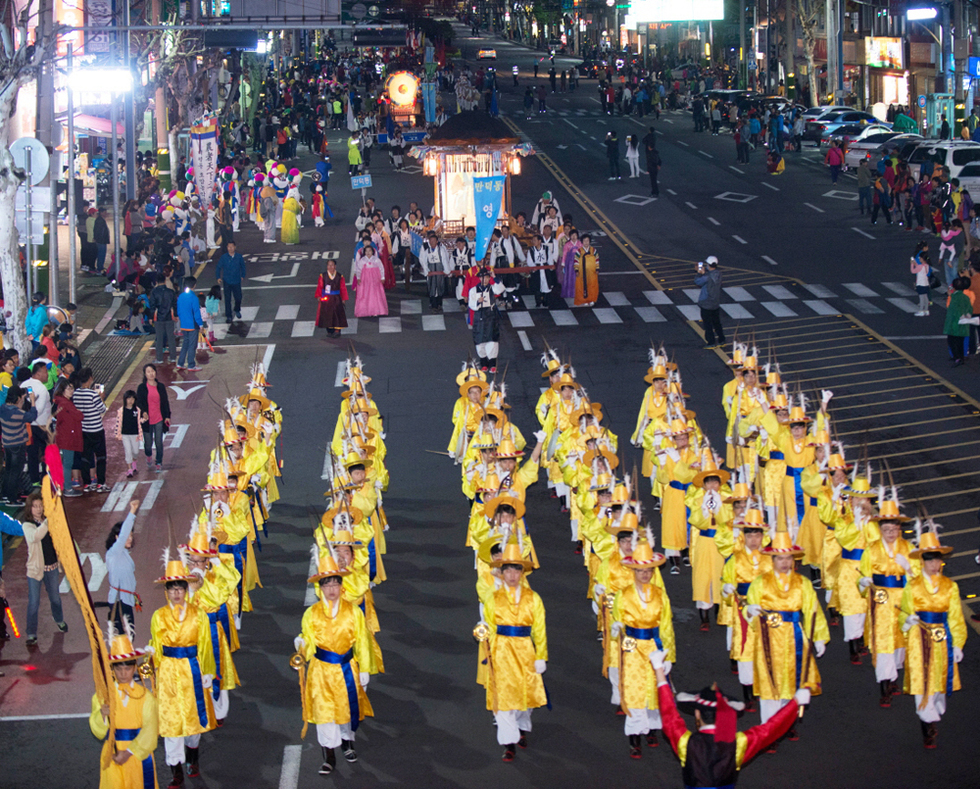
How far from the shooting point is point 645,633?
37.5 feet

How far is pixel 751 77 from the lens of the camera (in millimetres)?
81188

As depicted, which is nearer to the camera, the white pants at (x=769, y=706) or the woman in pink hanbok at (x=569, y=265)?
the white pants at (x=769, y=706)

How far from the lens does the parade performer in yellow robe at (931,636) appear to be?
1130 centimetres

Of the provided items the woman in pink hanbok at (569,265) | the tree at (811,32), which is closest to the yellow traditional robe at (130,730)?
the woman in pink hanbok at (569,265)

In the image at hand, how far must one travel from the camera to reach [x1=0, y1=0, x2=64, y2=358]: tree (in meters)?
22.9

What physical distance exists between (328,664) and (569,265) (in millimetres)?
19482

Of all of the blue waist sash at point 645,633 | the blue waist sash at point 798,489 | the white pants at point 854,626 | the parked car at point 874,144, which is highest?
the parked car at point 874,144

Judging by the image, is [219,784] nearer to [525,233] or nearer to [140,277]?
[140,277]

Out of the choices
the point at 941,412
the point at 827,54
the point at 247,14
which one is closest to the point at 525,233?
the point at 941,412

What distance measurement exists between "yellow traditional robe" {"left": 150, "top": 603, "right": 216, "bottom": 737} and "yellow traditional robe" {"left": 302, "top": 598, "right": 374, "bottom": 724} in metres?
0.85

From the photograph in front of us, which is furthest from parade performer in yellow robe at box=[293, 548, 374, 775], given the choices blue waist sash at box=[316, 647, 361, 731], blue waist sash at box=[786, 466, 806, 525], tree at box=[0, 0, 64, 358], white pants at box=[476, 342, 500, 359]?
tree at box=[0, 0, 64, 358]

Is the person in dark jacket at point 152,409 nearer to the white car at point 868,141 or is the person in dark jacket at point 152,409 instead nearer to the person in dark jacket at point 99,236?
the person in dark jacket at point 99,236

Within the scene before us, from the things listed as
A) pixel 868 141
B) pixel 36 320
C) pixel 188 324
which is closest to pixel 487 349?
pixel 188 324

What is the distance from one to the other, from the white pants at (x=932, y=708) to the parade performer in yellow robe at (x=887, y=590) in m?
0.71
